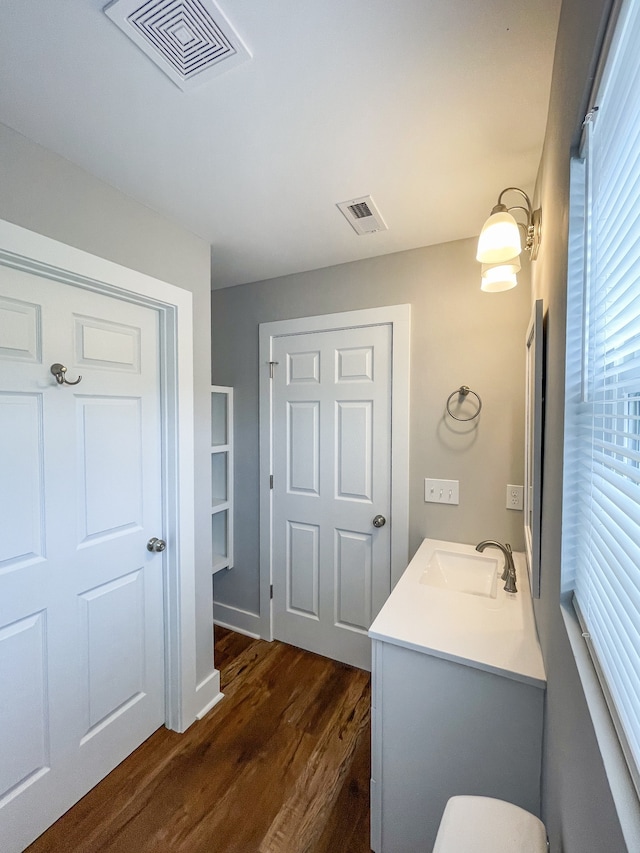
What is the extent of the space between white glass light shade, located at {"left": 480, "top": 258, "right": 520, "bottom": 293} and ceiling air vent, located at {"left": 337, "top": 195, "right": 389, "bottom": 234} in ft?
1.85

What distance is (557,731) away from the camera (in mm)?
795

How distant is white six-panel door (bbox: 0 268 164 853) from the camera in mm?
1267

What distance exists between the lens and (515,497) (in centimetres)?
182

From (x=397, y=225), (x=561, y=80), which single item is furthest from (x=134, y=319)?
(x=561, y=80)

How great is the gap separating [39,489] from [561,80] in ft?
6.17

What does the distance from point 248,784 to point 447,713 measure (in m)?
0.97

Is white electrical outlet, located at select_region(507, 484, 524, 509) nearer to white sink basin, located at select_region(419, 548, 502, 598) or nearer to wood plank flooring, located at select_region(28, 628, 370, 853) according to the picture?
white sink basin, located at select_region(419, 548, 502, 598)

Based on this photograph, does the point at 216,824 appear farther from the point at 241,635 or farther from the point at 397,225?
the point at 397,225

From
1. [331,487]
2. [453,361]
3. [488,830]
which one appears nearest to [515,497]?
[453,361]

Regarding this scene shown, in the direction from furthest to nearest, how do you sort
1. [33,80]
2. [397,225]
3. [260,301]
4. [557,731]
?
1. [260,301]
2. [397,225]
3. [33,80]
4. [557,731]

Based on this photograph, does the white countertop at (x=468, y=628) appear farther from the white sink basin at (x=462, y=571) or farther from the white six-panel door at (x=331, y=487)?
the white six-panel door at (x=331, y=487)

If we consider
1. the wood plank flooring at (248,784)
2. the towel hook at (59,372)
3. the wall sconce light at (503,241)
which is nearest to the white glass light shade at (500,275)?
the wall sconce light at (503,241)

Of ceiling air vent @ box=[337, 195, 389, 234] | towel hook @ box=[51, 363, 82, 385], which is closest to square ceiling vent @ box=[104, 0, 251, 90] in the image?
ceiling air vent @ box=[337, 195, 389, 234]

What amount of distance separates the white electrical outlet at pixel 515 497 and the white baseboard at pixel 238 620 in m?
1.74
